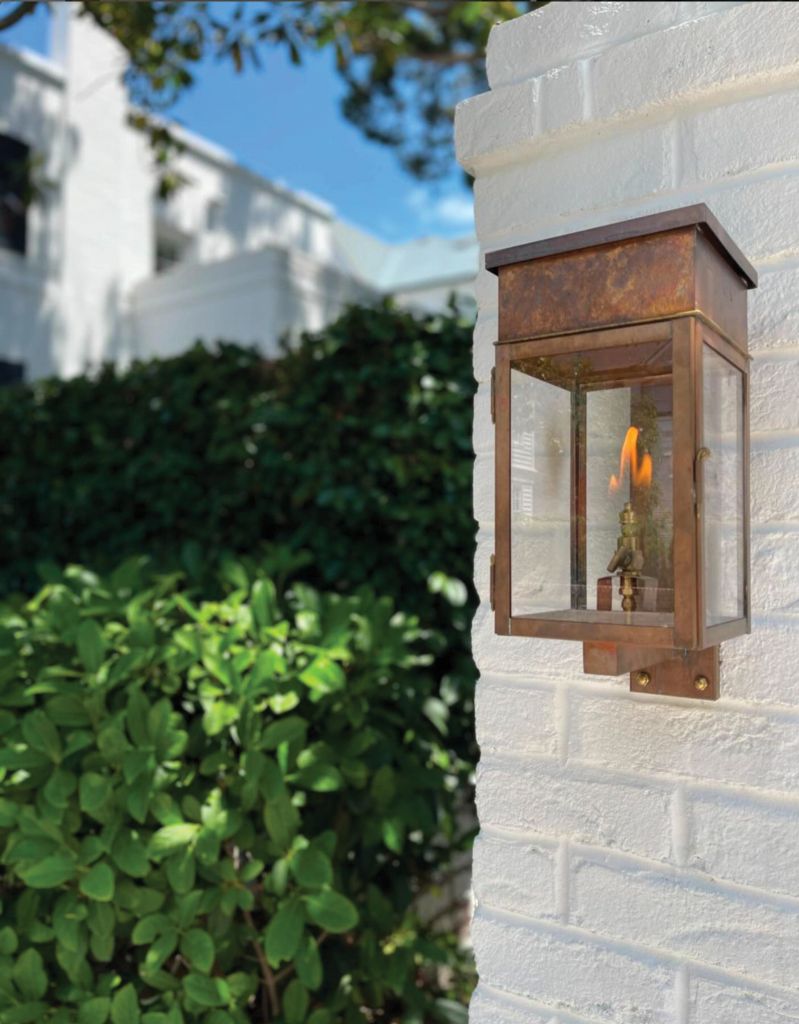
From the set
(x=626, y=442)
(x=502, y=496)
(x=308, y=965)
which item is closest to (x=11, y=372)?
(x=308, y=965)

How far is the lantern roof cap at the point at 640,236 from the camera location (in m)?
0.93

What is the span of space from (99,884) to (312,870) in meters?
0.39

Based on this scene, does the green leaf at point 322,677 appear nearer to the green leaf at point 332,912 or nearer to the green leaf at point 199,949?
the green leaf at point 332,912

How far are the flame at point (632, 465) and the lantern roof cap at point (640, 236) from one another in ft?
0.72

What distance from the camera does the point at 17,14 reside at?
218 centimetres

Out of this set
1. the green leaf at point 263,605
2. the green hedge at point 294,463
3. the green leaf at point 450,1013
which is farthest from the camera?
the green hedge at point 294,463

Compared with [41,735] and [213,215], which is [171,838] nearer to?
[41,735]

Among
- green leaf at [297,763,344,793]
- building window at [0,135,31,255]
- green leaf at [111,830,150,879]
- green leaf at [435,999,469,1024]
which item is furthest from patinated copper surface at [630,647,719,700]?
building window at [0,135,31,255]

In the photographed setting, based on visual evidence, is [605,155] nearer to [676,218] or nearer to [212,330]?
[676,218]

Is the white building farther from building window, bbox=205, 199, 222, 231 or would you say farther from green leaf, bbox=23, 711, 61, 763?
green leaf, bbox=23, 711, 61, 763

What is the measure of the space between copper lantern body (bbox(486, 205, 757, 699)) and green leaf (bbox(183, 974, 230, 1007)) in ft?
3.45

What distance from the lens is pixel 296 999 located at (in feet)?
5.57

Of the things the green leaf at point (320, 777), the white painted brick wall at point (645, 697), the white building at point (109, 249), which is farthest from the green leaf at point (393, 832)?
the white building at point (109, 249)

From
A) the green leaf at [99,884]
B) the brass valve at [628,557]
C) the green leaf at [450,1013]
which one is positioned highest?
the brass valve at [628,557]
